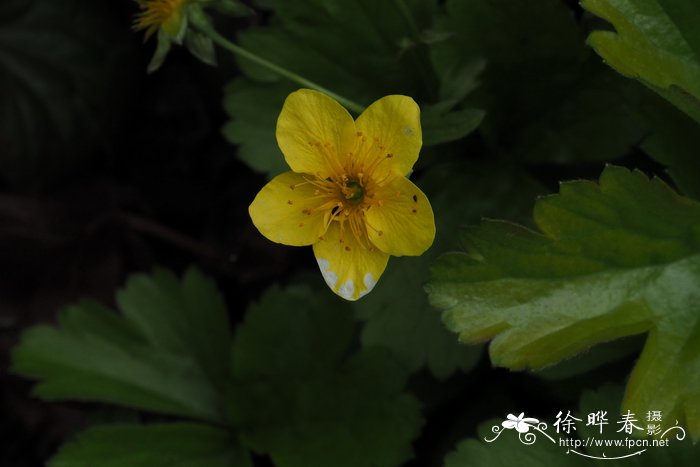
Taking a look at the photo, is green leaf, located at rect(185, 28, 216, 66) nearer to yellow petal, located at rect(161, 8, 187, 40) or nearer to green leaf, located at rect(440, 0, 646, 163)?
yellow petal, located at rect(161, 8, 187, 40)

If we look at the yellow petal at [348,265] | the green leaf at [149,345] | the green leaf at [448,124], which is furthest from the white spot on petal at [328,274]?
the green leaf at [149,345]

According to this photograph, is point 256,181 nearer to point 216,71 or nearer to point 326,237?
point 216,71

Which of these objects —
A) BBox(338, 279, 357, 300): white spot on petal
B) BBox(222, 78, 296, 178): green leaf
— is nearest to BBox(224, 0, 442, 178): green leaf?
BBox(222, 78, 296, 178): green leaf

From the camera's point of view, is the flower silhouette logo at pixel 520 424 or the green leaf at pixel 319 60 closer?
the flower silhouette logo at pixel 520 424

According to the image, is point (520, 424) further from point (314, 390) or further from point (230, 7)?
point (230, 7)

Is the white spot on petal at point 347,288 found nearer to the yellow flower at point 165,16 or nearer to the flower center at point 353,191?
the flower center at point 353,191

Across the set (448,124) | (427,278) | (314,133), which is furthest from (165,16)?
(427,278)

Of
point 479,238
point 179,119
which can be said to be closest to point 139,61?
point 179,119
